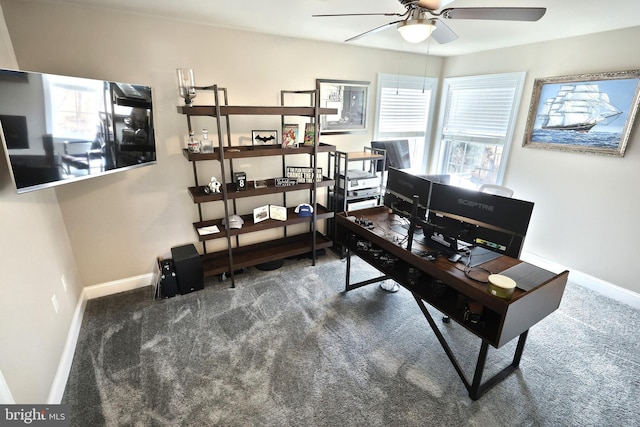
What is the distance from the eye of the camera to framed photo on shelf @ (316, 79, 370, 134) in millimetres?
3475

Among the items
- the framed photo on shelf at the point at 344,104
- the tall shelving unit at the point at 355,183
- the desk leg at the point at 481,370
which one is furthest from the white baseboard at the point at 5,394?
the framed photo on shelf at the point at 344,104

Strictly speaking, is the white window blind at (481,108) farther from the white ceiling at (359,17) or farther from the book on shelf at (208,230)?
the book on shelf at (208,230)

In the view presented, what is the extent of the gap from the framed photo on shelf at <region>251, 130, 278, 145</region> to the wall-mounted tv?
3.11 ft

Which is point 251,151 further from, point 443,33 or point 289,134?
point 443,33

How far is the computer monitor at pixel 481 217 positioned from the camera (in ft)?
5.85

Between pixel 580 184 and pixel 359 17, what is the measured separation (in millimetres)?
2712

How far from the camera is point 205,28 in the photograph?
8.71 feet

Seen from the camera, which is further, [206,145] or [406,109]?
[406,109]

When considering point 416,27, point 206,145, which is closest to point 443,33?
point 416,27

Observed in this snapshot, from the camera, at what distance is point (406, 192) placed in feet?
7.78

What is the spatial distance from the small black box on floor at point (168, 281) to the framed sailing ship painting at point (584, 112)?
4.02 metres

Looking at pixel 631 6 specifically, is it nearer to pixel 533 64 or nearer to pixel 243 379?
pixel 533 64

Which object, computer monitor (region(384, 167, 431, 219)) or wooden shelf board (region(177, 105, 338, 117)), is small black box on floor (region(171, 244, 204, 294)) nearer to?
wooden shelf board (region(177, 105, 338, 117))

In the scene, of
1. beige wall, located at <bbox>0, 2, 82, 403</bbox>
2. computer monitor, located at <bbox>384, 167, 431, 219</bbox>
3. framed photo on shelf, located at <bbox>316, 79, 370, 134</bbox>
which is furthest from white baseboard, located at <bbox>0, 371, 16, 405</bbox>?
framed photo on shelf, located at <bbox>316, 79, 370, 134</bbox>
